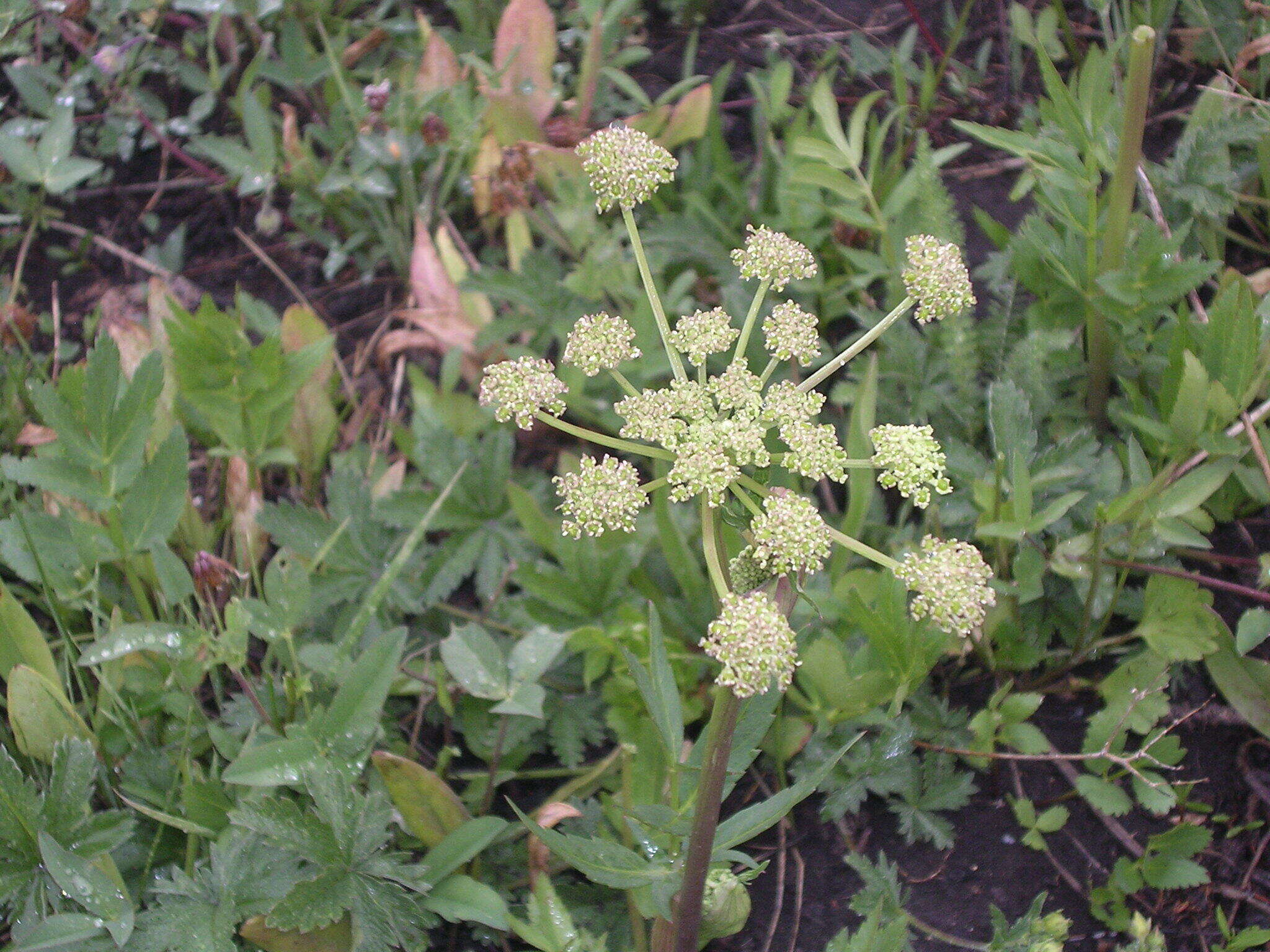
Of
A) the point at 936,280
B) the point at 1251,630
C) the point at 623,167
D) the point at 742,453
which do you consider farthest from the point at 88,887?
the point at 1251,630

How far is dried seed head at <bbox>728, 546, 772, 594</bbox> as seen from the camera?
1.30m

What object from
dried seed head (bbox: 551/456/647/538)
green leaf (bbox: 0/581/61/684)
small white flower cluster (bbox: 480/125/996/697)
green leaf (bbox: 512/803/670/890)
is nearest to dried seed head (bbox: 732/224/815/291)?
small white flower cluster (bbox: 480/125/996/697)

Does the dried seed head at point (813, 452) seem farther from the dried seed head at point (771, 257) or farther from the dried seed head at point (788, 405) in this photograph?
the dried seed head at point (771, 257)

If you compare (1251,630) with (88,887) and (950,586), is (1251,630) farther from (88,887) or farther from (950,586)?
(88,887)

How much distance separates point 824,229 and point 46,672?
1926 millimetres

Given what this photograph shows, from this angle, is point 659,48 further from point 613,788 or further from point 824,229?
point 613,788

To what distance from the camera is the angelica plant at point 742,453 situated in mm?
1184

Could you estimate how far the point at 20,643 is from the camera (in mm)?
1956

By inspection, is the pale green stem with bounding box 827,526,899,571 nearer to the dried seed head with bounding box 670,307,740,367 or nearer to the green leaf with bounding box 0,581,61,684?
the dried seed head with bounding box 670,307,740,367

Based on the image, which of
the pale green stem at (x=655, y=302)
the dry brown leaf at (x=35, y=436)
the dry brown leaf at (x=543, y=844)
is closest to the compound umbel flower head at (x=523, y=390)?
the pale green stem at (x=655, y=302)

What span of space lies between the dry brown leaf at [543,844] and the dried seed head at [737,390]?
89 centimetres

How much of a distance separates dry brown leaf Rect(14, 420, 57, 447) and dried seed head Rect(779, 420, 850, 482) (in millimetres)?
1864

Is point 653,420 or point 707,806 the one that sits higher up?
point 653,420

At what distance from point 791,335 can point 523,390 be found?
0.35m
